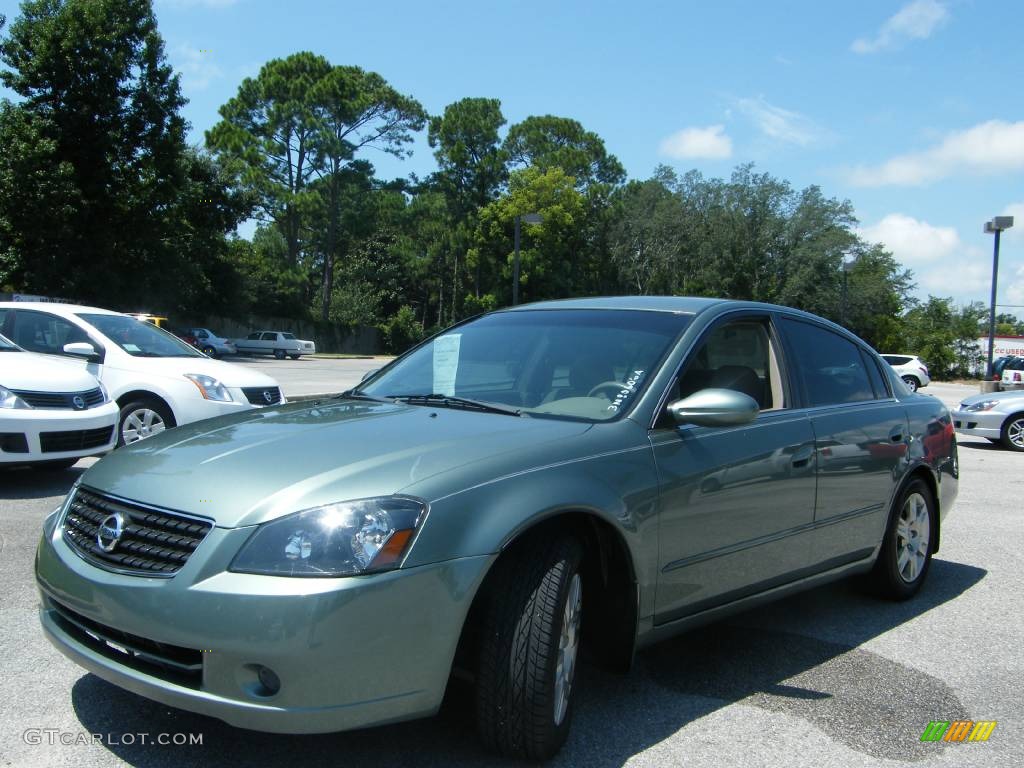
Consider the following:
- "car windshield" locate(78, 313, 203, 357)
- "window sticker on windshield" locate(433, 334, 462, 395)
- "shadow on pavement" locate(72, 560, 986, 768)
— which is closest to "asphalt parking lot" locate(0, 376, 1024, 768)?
"shadow on pavement" locate(72, 560, 986, 768)

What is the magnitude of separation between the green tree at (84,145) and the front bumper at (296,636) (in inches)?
1331

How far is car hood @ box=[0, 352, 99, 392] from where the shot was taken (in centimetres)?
705

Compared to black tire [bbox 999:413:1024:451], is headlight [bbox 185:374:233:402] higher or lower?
higher

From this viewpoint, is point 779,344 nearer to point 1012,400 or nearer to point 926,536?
point 926,536

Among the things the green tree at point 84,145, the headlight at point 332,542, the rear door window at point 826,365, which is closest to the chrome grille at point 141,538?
the headlight at point 332,542

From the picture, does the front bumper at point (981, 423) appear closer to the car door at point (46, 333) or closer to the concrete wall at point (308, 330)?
the car door at point (46, 333)

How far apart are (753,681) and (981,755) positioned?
0.87 m

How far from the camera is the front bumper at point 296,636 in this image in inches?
94.3

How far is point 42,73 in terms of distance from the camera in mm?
32469

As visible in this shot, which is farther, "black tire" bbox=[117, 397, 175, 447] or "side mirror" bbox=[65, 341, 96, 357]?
"black tire" bbox=[117, 397, 175, 447]

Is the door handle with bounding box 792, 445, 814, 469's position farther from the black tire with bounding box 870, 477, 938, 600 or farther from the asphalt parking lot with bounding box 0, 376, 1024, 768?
the black tire with bounding box 870, 477, 938, 600

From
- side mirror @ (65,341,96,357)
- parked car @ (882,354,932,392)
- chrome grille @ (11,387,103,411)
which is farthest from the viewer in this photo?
parked car @ (882,354,932,392)

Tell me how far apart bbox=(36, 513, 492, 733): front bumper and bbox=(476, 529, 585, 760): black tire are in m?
0.15

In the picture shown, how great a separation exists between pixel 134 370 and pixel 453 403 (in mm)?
6319
